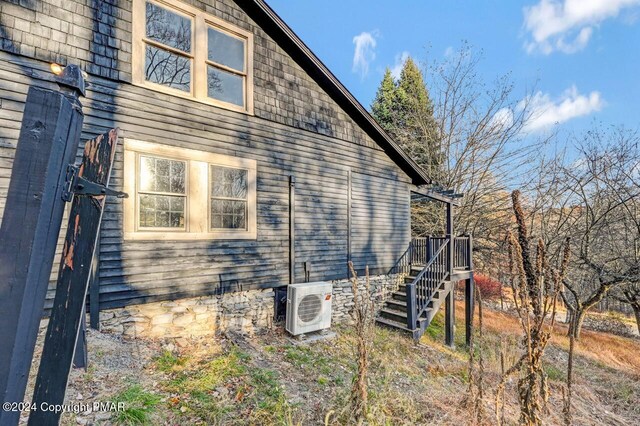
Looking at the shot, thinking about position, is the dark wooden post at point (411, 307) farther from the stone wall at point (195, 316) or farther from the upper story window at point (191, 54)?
the upper story window at point (191, 54)

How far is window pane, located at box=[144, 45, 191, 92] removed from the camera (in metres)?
4.89

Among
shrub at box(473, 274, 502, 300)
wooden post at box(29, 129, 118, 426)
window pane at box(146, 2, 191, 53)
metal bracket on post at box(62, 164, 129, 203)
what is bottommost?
shrub at box(473, 274, 502, 300)

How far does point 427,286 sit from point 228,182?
17.3ft

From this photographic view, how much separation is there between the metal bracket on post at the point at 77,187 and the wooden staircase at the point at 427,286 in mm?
6317

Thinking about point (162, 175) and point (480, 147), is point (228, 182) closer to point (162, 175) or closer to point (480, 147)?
point (162, 175)

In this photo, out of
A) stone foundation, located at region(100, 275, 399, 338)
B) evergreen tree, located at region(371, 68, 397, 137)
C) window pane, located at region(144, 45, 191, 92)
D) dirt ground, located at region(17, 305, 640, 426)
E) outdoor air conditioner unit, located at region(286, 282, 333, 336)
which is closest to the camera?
dirt ground, located at region(17, 305, 640, 426)

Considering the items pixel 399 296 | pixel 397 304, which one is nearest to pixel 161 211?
pixel 397 304

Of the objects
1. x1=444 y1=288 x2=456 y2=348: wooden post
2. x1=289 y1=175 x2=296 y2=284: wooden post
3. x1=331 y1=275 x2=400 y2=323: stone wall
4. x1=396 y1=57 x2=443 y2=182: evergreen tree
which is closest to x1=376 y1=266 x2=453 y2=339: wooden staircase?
x1=331 y1=275 x2=400 y2=323: stone wall

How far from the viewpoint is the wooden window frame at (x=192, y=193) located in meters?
4.55

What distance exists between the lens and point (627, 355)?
32.0 feet

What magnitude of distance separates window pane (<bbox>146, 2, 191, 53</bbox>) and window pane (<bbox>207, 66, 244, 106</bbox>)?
0.56 metres

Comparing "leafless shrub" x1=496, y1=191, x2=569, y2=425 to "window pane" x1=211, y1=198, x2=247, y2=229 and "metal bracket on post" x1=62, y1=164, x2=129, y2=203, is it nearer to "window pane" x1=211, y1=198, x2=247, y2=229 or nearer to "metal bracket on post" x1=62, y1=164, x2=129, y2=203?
"metal bracket on post" x1=62, y1=164, x2=129, y2=203

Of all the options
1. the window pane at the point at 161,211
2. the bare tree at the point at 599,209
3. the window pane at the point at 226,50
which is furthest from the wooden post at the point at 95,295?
the bare tree at the point at 599,209

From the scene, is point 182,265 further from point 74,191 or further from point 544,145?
point 544,145
